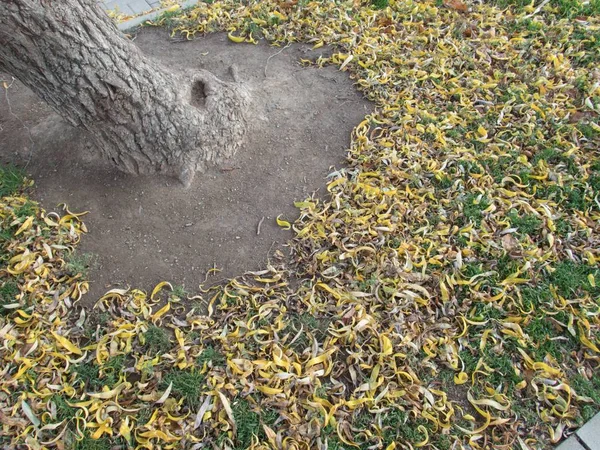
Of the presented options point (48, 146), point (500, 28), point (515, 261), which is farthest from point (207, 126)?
point (500, 28)

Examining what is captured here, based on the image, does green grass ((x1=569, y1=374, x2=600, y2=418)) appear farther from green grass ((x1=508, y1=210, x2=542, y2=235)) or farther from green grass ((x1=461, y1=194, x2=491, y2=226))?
green grass ((x1=461, y1=194, x2=491, y2=226))

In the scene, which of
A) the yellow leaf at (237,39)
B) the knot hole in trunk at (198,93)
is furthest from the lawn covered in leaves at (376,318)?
the yellow leaf at (237,39)

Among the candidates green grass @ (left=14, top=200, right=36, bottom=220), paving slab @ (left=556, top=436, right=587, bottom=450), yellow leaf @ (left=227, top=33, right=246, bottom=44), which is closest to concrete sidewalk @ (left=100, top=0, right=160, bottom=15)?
yellow leaf @ (left=227, top=33, right=246, bottom=44)

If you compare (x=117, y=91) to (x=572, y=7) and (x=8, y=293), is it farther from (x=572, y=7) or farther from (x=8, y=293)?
(x=572, y=7)

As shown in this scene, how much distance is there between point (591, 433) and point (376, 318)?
123 cm

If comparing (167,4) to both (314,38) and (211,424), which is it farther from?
(211,424)

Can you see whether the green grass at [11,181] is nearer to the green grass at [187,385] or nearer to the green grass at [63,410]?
the green grass at [63,410]

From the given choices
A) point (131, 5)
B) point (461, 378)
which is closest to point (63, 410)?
point (461, 378)

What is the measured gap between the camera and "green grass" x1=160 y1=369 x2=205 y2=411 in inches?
102

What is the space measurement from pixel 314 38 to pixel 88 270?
9.02 ft

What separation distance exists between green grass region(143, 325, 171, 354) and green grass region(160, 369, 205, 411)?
0.51ft

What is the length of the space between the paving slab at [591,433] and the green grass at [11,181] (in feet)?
11.9

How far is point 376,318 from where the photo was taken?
2.86 meters

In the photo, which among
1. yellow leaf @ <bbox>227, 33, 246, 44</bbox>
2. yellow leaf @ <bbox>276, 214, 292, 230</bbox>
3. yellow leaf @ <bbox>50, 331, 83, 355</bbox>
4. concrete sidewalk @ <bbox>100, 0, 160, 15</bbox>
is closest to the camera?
yellow leaf @ <bbox>50, 331, 83, 355</bbox>
